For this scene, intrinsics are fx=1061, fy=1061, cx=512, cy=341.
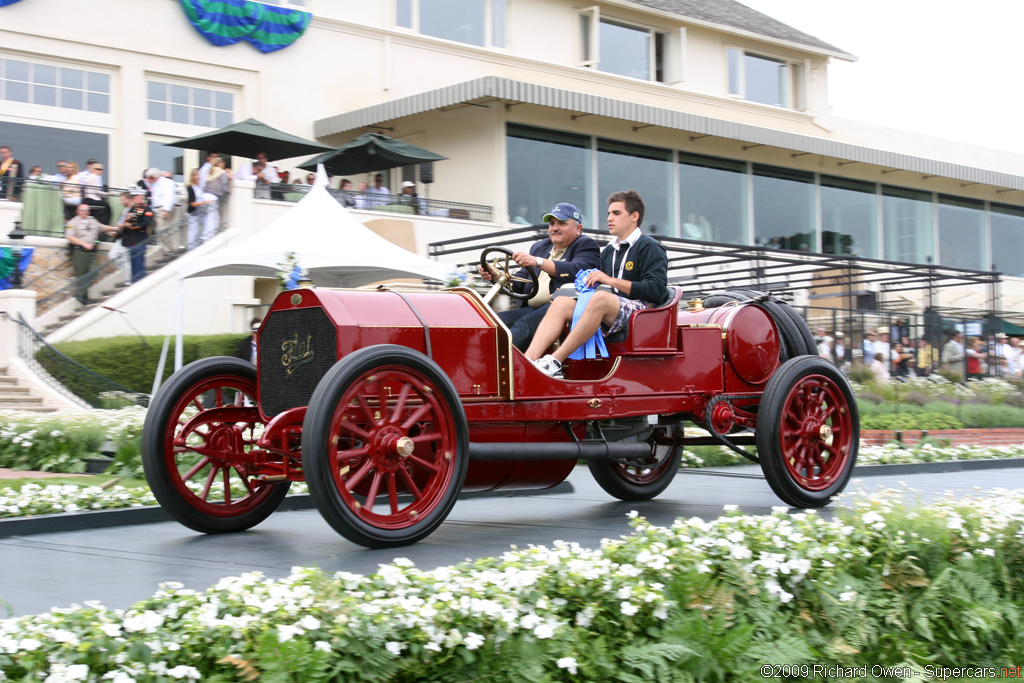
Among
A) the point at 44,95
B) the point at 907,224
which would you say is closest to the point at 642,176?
the point at 907,224

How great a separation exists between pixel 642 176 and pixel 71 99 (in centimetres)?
1347

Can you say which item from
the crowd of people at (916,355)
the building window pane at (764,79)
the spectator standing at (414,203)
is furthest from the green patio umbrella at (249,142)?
the building window pane at (764,79)

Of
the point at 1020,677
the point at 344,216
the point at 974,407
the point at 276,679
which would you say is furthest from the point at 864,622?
the point at 974,407

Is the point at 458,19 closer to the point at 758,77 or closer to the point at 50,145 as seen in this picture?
the point at 50,145

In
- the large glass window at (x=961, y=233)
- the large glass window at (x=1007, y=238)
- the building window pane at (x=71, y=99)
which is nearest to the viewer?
the building window pane at (x=71, y=99)

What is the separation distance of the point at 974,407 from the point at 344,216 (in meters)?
11.0

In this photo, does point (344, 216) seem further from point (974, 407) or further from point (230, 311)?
point (974, 407)

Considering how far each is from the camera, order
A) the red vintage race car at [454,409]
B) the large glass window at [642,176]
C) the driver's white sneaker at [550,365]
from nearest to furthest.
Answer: the red vintage race car at [454,409] < the driver's white sneaker at [550,365] < the large glass window at [642,176]

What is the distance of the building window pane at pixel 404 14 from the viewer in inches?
989

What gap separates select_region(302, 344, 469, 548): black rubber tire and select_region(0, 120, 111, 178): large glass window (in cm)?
1748

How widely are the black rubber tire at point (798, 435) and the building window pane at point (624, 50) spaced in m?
22.4

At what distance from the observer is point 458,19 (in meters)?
26.1

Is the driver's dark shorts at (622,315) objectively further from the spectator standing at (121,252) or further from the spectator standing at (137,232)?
the spectator standing at (121,252)

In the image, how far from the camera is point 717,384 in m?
7.29
